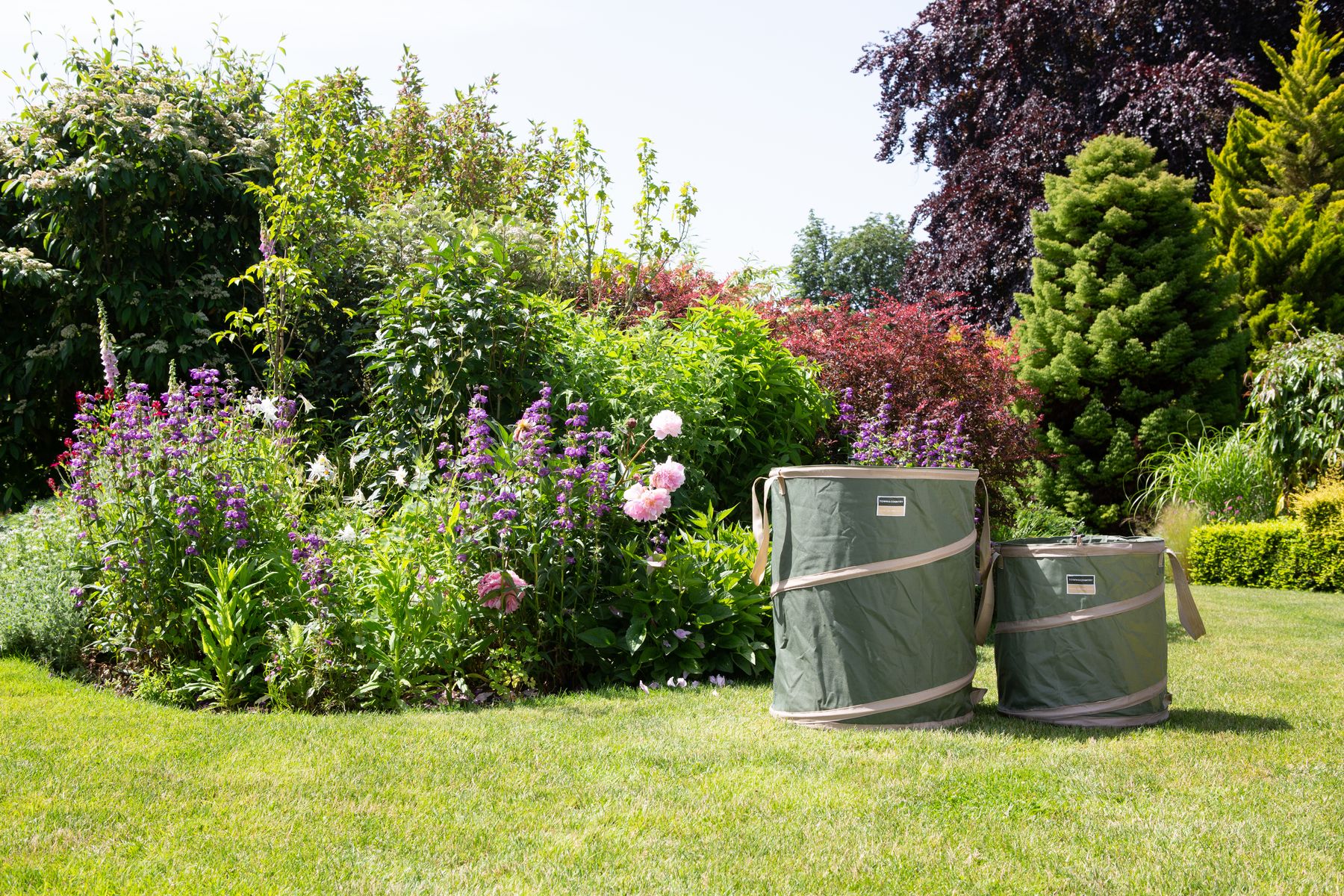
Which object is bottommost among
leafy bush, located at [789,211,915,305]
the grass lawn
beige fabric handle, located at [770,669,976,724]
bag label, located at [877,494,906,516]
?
the grass lawn

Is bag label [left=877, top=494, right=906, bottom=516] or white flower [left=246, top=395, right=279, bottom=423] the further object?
white flower [left=246, top=395, right=279, bottom=423]

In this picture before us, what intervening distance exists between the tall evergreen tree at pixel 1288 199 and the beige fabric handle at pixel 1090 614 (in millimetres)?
9557

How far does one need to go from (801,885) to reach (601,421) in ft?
12.5

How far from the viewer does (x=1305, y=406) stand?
382 inches

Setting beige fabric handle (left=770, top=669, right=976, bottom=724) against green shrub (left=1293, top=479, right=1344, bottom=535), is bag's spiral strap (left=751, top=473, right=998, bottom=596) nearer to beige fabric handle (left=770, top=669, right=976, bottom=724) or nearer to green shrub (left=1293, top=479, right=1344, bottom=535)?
beige fabric handle (left=770, top=669, right=976, bottom=724)

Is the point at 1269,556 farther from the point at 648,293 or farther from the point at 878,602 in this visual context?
the point at 878,602

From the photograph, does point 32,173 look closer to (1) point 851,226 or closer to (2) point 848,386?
(2) point 848,386

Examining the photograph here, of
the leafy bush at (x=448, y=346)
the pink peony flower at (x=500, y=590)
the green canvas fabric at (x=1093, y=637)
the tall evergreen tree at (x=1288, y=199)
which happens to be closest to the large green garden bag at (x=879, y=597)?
the green canvas fabric at (x=1093, y=637)

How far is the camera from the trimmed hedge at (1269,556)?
882cm

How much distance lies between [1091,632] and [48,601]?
4979 mm

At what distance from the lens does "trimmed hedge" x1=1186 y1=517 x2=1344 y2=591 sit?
347 inches

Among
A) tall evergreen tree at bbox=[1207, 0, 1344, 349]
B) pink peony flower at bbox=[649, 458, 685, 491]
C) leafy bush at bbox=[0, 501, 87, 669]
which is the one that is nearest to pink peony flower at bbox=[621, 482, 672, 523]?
pink peony flower at bbox=[649, 458, 685, 491]

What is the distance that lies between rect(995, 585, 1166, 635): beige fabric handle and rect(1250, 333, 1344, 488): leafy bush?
684 centimetres

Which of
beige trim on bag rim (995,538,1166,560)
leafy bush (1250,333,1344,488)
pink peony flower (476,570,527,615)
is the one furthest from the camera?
leafy bush (1250,333,1344,488)
